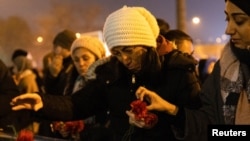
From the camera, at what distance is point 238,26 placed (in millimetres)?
2447

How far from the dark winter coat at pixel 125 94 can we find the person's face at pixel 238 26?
49 cm

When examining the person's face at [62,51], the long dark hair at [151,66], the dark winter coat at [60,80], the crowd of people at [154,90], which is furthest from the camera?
the person's face at [62,51]

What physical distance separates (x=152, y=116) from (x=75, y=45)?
235 centimetres

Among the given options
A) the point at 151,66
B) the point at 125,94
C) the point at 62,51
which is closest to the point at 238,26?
the point at 151,66

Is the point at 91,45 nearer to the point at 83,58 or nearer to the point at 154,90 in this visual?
the point at 83,58

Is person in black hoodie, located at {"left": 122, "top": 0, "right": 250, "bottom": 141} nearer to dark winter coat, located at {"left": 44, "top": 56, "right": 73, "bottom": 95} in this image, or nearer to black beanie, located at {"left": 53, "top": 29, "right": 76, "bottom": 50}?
dark winter coat, located at {"left": 44, "top": 56, "right": 73, "bottom": 95}

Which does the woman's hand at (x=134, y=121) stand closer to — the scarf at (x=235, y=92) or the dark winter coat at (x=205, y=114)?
the dark winter coat at (x=205, y=114)

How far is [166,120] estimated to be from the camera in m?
2.88

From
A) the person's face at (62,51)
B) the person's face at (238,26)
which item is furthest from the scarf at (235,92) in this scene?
the person's face at (62,51)

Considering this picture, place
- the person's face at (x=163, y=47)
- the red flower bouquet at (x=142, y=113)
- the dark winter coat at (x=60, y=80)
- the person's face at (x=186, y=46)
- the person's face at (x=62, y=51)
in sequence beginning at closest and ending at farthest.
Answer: the red flower bouquet at (x=142, y=113), the person's face at (x=163, y=47), the person's face at (x=186, y=46), the dark winter coat at (x=60, y=80), the person's face at (x=62, y=51)

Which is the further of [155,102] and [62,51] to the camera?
[62,51]

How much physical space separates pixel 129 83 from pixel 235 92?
0.67 meters

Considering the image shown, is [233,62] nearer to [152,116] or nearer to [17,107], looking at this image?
[152,116]

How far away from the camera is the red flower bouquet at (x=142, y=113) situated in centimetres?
267
